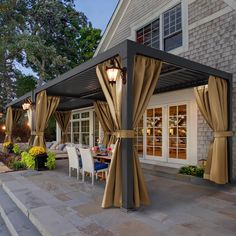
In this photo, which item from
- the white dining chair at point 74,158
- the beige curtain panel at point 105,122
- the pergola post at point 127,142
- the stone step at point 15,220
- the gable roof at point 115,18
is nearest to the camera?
the stone step at point 15,220

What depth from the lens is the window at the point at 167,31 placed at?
26.5ft

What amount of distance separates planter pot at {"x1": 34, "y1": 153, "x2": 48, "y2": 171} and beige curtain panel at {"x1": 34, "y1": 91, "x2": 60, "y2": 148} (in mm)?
476

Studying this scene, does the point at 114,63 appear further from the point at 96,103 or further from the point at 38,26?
the point at 38,26

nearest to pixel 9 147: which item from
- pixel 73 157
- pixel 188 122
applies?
pixel 73 157

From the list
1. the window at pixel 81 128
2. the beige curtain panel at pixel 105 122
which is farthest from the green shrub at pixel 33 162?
the window at pixel 81 128

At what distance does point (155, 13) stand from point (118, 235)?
825cm

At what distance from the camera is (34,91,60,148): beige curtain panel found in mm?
8102

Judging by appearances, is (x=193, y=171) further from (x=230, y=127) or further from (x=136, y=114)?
(x=136, y=114)

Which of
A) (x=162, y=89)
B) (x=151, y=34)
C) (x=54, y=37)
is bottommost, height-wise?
(x=162, y=89)

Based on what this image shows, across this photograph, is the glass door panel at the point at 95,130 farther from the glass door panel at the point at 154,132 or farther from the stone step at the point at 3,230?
the stone step at the point at 3,230

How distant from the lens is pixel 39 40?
739 inches

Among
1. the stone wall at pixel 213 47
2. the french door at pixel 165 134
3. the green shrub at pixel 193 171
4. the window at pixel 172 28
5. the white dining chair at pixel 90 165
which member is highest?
the window at pixel 172 28

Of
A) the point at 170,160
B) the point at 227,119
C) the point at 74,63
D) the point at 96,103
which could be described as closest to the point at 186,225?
the point at 227,119

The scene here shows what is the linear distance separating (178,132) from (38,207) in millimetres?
5208
